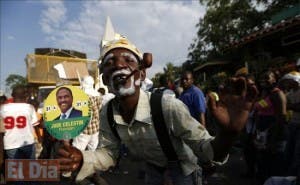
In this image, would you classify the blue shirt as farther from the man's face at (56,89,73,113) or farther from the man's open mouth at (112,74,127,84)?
the man's open mouth at (112,74,127,84)

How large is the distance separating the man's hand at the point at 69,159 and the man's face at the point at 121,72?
1.35 ft

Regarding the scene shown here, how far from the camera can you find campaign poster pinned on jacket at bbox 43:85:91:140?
3346 mm

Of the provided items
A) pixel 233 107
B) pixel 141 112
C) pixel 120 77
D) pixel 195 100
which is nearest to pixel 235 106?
pixel 233 107

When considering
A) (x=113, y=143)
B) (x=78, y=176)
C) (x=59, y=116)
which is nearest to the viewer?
(x=78, y=176)

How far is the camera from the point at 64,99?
3.67 metres

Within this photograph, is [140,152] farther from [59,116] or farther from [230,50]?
[230,50]

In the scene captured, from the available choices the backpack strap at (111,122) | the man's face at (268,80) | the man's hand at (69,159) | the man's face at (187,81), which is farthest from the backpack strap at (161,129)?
the man's face at (187,81)

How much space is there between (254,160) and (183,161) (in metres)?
4.22

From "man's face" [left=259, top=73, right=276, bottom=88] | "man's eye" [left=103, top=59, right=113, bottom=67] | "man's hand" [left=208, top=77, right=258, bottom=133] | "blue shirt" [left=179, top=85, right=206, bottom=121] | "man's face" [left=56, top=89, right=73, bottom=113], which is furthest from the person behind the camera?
"blue shirt" [left=179, top=85, right=206, bottom=121]

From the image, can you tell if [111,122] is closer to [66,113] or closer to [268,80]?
[66,113]

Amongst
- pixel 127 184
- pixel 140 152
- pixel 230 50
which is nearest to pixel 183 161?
pixel 140 152

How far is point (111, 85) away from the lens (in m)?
2.28

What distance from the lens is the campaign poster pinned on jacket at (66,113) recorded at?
11.0 feet

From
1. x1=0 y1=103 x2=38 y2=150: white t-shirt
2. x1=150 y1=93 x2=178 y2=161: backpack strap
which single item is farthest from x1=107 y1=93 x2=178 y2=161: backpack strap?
x1=0 y1=103 x2=38 y2=150: white t-shirt
